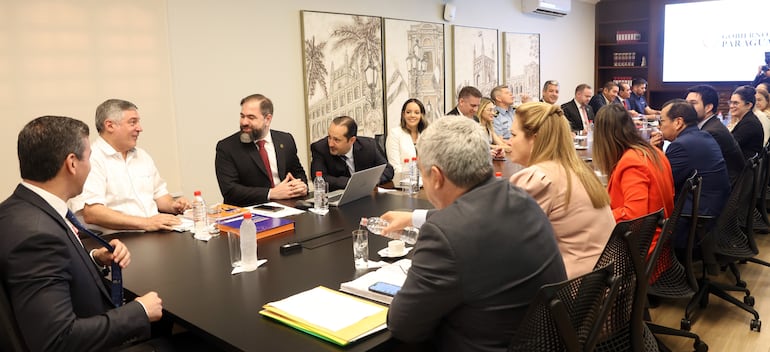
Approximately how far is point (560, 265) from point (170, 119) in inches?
149

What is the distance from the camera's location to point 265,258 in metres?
2.26

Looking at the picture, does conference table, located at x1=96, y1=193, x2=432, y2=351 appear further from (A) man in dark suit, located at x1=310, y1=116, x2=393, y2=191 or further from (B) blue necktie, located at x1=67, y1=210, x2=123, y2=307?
(A) man in dark suit, located at x1=310, y1=116, x2=393, y2=191

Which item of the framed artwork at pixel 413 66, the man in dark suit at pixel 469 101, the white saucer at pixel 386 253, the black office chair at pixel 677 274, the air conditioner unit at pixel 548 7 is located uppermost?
the air conditioner unit at pixel 548 7

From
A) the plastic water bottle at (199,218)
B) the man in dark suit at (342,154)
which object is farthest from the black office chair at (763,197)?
the plastic water bottle at (199,218)

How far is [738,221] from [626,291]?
2.07 metres

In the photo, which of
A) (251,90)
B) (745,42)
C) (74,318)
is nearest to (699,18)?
(745,42)

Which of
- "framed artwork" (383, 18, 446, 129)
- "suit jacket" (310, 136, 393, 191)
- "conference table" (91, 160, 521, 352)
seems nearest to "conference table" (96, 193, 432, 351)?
"conference table" (91, 160, 521, 352)

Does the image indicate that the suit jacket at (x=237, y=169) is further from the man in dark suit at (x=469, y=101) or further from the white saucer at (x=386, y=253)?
the man in dark suit at (x=469, y=101)

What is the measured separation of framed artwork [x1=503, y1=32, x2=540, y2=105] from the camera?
8391 mm

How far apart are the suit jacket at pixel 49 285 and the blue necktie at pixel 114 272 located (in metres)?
0.16

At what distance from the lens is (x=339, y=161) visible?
13.0 feet

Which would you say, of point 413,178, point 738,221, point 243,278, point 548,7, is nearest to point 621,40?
point 548,7

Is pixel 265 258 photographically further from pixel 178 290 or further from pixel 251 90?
pixel 251 90

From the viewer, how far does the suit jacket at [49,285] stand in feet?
4.98
